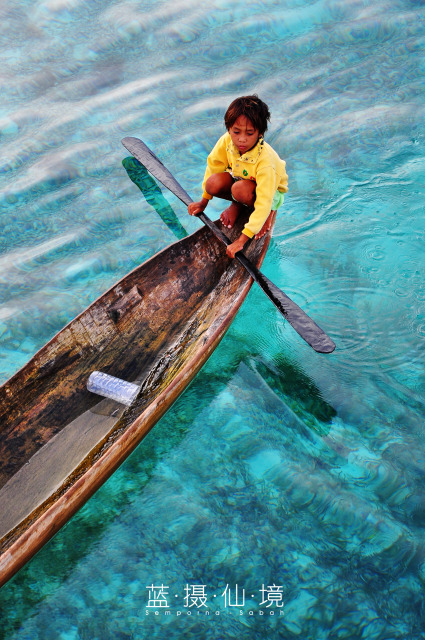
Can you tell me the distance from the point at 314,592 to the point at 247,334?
170 centimetres

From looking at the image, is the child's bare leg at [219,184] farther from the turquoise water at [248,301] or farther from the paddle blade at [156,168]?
the turquoise water at [248,301]

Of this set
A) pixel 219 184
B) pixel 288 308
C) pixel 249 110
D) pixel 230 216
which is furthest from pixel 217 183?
pixel 288 308

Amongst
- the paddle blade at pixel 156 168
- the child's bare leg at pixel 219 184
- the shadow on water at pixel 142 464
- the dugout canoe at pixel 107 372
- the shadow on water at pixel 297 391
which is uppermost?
the paddle blade at pixel 156 168

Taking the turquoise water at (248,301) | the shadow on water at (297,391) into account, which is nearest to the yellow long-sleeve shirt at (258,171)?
the turquoise water at (248,301)

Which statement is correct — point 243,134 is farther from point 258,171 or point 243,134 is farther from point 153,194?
point 153,194

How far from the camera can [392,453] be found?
9.71 ft

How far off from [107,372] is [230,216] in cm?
143

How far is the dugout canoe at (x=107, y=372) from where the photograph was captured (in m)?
2.62

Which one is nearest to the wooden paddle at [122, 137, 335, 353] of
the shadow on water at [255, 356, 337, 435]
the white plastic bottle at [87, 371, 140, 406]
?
the shadow on water at [255, 356, 337, 435]

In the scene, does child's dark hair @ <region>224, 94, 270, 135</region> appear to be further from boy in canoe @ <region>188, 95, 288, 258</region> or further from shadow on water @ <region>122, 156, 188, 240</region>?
shadow on water @ <region>122, 156, 188, 240</region>

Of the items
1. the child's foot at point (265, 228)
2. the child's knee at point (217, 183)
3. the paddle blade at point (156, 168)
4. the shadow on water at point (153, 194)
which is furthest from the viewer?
the shadow on water at point (153, 194)

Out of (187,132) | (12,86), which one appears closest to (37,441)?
(187,132)

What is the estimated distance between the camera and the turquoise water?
253 centimetres

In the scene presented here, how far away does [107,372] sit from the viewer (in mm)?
3287
